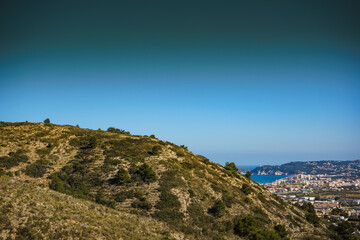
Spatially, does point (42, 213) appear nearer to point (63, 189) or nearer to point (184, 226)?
point (63, 189)

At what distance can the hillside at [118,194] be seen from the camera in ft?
75.7

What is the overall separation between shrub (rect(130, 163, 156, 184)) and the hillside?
178 mm

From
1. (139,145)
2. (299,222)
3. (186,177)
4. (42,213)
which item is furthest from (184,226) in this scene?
(299,222)

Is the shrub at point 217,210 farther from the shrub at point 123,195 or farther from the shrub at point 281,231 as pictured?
the shrub at point 123,195

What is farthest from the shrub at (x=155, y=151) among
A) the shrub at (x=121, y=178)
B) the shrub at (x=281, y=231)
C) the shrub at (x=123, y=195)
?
the shrub at (x=281, y=231)

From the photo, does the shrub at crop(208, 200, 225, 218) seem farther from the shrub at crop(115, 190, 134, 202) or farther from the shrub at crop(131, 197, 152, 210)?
the shrub at crop(115, 190, 134, 202)

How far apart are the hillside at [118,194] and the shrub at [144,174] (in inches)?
7.0

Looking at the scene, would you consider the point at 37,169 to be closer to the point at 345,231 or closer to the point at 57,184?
the point at 57,184

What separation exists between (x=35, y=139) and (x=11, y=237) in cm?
3876

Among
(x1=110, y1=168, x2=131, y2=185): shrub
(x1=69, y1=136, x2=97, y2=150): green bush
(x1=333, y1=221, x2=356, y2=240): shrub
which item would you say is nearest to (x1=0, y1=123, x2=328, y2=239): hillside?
(x1=110, y1=168, x2=131, y2=185): shrub

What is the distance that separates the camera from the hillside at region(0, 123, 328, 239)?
909 inches

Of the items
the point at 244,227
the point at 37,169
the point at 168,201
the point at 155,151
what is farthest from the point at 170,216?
the point at 37,169

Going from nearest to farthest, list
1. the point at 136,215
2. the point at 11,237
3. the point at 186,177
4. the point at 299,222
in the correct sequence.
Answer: the point at 11,237 < the point at 136,215 < the point at 186,177 < the point at 299,222

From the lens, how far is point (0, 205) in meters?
21.9
